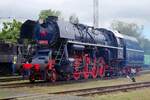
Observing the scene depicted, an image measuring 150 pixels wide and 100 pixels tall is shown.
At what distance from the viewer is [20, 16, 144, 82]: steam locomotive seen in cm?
2166

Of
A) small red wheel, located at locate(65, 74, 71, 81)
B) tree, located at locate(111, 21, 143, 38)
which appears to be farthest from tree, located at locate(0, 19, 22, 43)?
tree, located at locate(111, 21, 143, 38)

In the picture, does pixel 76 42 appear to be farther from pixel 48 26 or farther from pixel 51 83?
pixel 51 83

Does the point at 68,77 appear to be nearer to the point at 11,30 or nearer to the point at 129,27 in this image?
the point at 11,30

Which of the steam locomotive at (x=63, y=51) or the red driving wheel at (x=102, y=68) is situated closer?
the steam locomotive at (x=63, y=51)

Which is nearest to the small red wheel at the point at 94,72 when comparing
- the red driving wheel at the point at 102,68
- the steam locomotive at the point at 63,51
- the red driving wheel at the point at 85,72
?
the steam locomotive at the point at 63,51

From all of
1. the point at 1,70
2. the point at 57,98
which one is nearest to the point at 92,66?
the point at 1,70

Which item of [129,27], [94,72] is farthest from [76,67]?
[129,27]

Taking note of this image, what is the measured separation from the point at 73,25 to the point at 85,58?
2.29m

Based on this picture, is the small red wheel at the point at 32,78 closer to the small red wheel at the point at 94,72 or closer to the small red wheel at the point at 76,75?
the small red wheel at the point at 76,75

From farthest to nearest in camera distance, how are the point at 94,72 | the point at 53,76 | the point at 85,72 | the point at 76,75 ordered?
the point at 94,72, the point at 85,72, the point at 76,75, the point at 53,76

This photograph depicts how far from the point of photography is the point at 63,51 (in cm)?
2230

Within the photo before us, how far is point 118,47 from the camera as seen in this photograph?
98.3 feet

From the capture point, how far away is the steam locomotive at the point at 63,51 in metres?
21.7

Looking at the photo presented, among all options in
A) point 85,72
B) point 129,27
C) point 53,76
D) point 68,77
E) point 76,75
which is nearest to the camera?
point 53,76
